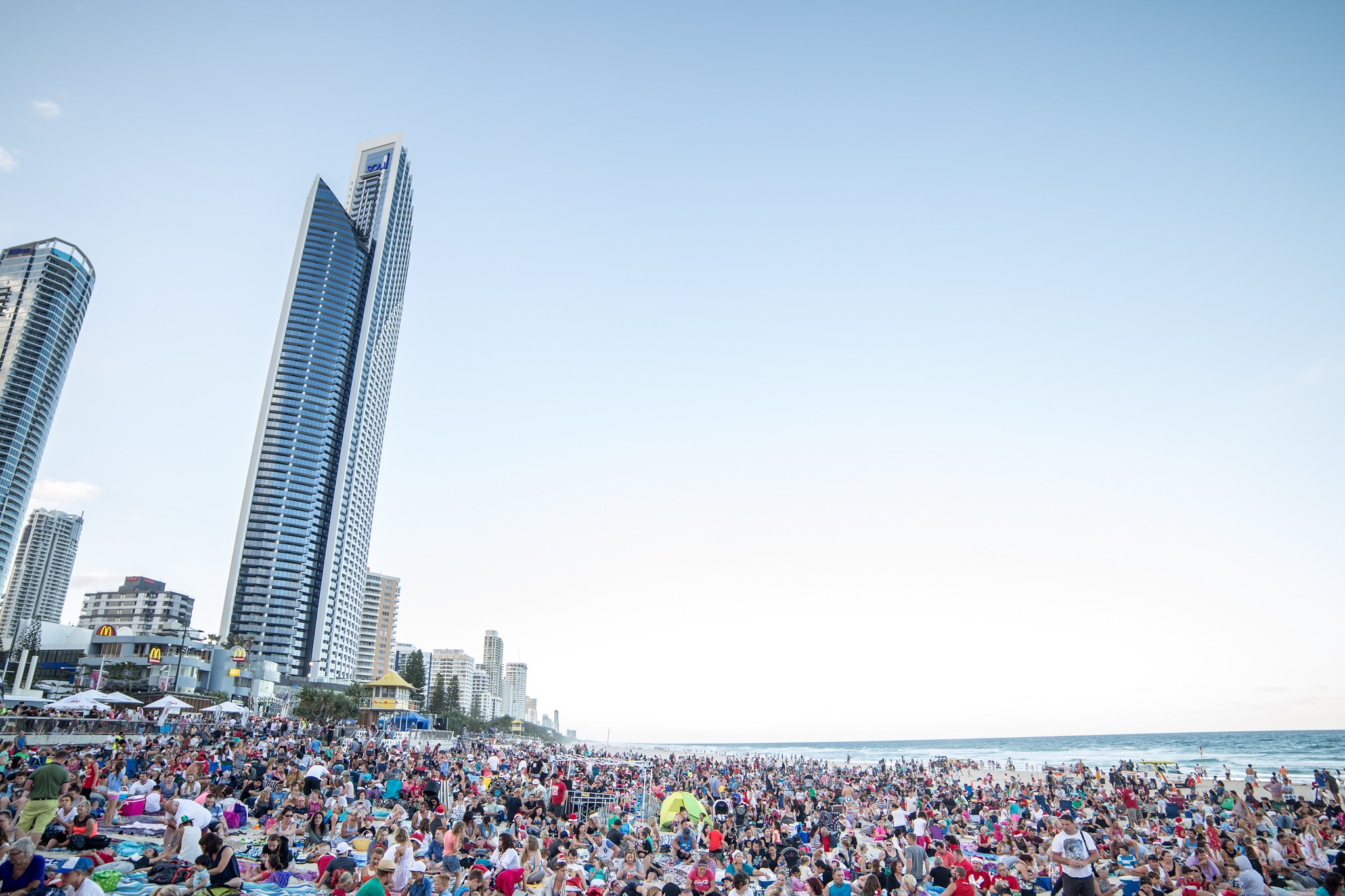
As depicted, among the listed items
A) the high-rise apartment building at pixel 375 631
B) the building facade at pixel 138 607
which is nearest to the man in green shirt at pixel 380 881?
the building facade at pixel 138 607

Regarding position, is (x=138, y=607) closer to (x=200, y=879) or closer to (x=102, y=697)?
(x=102, y=697)

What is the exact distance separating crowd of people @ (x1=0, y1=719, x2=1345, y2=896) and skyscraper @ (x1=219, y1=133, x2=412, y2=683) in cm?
11185

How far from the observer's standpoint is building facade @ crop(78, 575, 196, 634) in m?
160

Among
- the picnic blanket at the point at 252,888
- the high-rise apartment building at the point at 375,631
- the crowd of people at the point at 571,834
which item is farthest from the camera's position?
the high-rise apartment building at the point at 375,631

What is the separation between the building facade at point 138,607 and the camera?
160 meters

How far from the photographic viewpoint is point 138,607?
162375mm

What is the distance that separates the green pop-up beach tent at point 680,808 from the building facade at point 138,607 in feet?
582

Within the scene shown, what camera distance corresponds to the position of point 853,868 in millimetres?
15531

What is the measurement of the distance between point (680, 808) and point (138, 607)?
19259cm

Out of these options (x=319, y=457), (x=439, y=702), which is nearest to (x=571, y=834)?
(x=439, y=702)

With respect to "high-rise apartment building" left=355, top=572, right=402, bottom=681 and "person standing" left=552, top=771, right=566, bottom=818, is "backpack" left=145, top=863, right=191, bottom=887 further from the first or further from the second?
"high-rise apartment building" left=355, top=572, right=402, bottom=681

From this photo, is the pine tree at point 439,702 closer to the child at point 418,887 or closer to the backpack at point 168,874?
the backpack at point 168,874

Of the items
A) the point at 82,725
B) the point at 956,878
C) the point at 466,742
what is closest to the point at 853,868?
the point at 956,878

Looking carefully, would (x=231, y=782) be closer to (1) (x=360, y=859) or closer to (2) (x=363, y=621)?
(1) (x=360, y=859)
